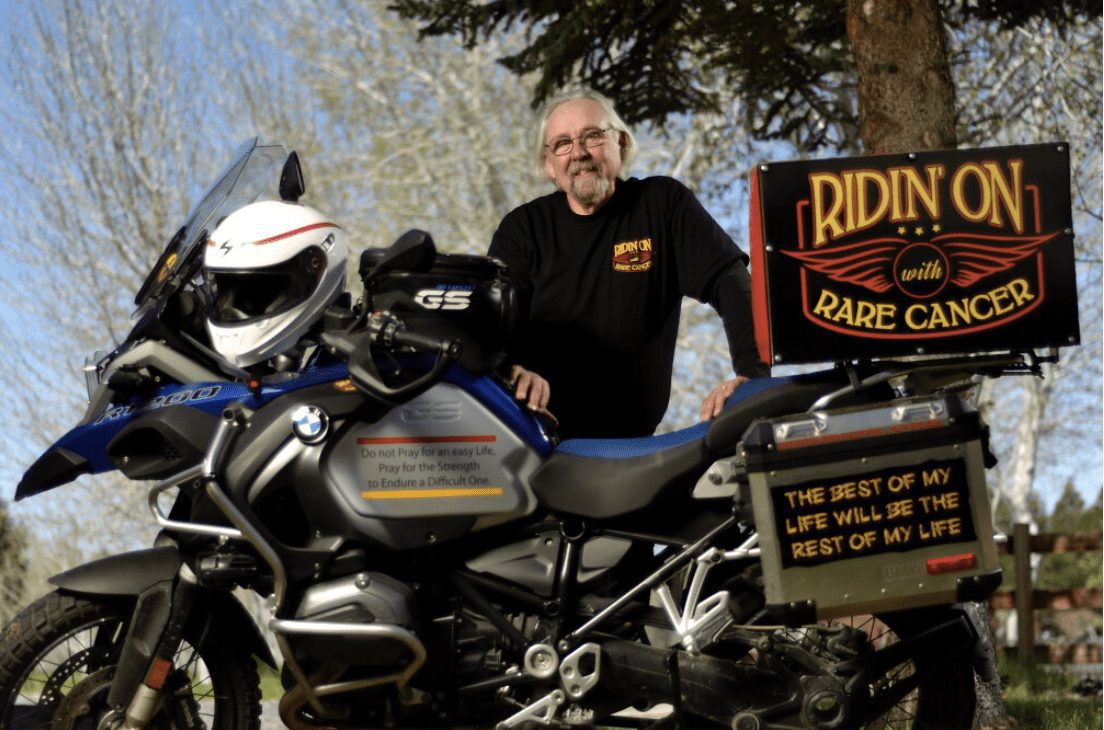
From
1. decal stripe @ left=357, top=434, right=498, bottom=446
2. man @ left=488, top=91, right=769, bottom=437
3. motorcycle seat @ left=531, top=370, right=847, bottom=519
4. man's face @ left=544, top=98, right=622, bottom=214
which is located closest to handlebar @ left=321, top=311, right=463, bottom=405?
decal stripe @ left=357, top=434, right=498, bottom=446

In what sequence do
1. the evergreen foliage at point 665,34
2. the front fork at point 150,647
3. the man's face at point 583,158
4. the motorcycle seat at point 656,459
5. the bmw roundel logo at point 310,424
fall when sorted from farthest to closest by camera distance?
the evergreen foliage at point 665,34, the man's face at point 583,158, the front fork at point 150,647, the bmw roundel logo at point 310,424, the motorcycle seat at point 656,459

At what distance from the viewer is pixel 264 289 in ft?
12.9

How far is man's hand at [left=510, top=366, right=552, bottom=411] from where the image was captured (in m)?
3.99

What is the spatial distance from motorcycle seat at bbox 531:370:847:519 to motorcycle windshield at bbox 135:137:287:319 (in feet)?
3.80

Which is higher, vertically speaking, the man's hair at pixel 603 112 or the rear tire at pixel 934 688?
the man's hair at pixel 603 112

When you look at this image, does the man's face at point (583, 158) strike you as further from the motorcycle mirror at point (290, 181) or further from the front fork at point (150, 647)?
the front fork at point (150, 647)

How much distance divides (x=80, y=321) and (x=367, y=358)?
558 inches

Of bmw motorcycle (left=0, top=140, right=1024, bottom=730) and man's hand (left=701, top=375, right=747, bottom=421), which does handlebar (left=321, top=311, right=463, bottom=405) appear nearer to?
bmw motorcycle (left=0, top=140, right=1024, bottom=730)

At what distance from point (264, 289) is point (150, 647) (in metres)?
1.03

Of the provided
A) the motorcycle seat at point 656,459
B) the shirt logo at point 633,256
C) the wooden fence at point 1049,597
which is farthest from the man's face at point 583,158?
the wooden fence at point 1049,597

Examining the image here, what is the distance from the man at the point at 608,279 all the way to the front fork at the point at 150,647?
133cm

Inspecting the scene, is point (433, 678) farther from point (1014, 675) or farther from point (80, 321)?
point (80, 321)

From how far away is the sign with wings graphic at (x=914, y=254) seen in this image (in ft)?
11.6

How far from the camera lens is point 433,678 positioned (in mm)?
3859
